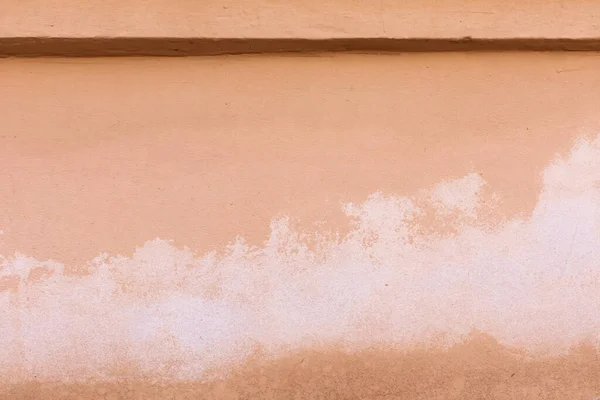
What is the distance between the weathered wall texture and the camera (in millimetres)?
2404

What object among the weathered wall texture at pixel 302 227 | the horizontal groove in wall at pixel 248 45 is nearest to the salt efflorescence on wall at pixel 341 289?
the weathered wall texture at pixel 302 227

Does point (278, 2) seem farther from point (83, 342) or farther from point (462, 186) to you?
point (83, 342)

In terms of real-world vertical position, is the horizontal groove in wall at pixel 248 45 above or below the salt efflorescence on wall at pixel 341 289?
above

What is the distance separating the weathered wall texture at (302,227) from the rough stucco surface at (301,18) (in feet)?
0.42

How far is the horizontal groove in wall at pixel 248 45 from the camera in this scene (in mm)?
2387

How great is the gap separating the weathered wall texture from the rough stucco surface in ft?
0.42

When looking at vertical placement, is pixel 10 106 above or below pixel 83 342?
above

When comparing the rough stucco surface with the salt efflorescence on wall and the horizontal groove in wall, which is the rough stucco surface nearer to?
the horizontal groove in wall

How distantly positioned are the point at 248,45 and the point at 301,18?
24cm

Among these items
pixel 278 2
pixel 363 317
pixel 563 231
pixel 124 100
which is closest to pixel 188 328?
pixel 363 317

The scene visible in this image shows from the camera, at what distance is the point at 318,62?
2518mm

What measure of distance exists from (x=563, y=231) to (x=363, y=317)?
3.00ft

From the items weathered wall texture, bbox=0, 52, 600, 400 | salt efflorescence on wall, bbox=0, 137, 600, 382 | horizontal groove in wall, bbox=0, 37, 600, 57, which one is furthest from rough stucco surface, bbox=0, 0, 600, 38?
salt efflorescence on wall, bbox=0, 137, 600, 382

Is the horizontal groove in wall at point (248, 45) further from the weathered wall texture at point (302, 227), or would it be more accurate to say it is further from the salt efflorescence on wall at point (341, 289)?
the salt efflorescence on wall at point (341, 289)
